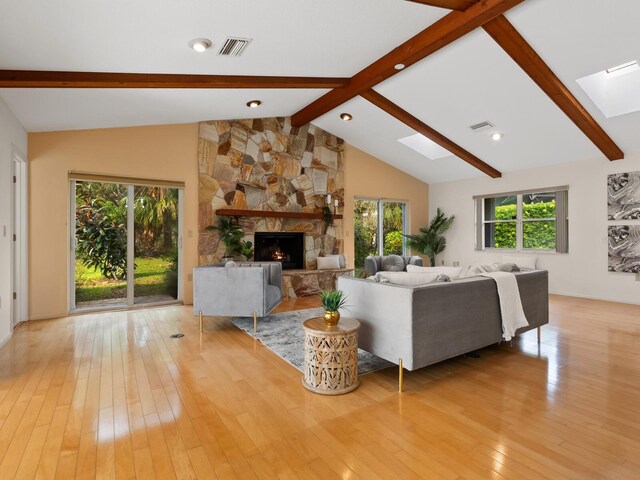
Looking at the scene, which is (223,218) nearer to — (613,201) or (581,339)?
(581,339)

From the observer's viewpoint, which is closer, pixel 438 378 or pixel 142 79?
pixel 438 378

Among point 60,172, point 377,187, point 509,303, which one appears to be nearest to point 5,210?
point 60,172

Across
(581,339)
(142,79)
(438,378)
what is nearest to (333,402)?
(438,378)

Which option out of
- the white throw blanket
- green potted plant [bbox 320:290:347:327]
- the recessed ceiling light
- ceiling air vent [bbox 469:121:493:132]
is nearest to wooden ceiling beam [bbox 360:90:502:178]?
ceiling air vent [bbox 469:121:493:132]

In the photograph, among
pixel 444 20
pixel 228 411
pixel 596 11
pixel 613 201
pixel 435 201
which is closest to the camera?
pixel 228 411

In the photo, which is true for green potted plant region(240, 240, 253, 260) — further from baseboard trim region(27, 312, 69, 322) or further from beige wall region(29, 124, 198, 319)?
baseboard trim region(27, 312, 69, 322)

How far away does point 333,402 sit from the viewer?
8.19 ft

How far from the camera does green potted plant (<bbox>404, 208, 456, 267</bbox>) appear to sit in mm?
8758

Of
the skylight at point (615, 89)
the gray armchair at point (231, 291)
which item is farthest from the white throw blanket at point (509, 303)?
the skylight at point (615, 89)

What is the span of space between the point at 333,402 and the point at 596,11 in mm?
4245

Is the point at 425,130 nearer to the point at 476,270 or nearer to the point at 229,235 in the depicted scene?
the point at 476,270

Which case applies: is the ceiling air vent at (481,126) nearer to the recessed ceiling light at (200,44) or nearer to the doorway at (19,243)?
the recessed ceiling light at (200,44)

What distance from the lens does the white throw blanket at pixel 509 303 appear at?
3270 millimetres

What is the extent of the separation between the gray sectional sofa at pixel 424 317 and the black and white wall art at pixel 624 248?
418 centimetres
